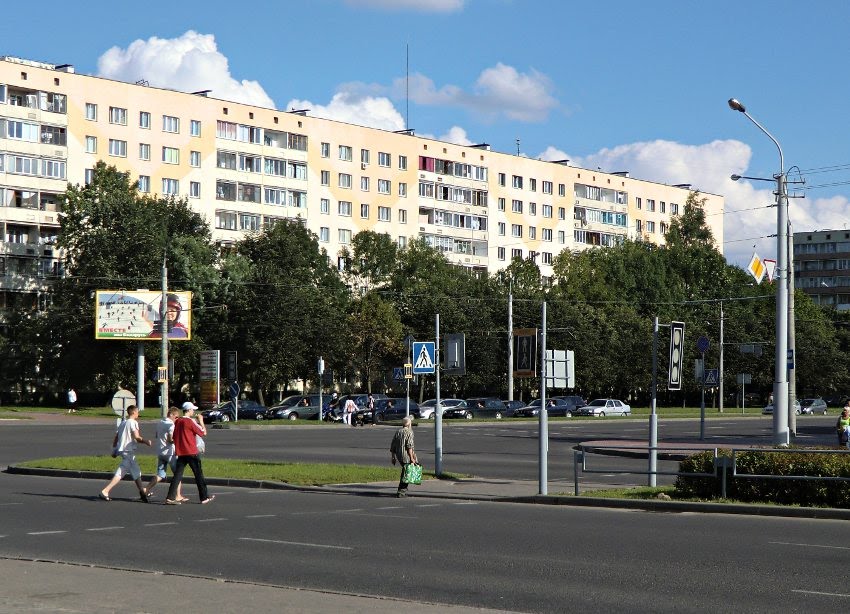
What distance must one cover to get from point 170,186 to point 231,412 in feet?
103

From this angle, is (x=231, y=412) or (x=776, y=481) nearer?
(x=776, y=481)

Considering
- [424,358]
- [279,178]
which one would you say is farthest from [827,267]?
[424,358]

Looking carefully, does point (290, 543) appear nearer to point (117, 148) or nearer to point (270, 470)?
point (270, 470)

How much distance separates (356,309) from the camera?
9019 centimetres

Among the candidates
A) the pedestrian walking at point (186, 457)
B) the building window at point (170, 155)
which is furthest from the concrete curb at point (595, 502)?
the building window at point (170, 155)

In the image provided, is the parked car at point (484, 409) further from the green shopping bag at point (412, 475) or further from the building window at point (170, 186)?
the green shopping bag at point (412, 475)

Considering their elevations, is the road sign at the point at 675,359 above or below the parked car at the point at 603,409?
above

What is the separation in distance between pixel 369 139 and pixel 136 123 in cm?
2233

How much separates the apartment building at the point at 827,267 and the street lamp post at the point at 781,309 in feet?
552

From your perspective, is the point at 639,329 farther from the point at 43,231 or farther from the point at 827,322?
the point at 43,231

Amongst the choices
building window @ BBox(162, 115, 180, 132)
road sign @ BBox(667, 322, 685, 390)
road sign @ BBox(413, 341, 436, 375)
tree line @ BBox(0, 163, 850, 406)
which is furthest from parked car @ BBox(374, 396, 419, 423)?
road sign @ BBox(667, 322, 685, 390)

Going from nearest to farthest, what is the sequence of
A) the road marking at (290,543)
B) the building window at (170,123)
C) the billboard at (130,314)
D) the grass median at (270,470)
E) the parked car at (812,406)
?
the road marking at (290,543), the grass median at (270,470), the billboard at (130,314), the building window at (170,123), the parked car at (812,406)

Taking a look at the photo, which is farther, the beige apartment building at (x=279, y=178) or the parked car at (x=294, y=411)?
the beige apartment building at (x=279, y=178)

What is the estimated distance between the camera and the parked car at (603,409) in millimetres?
78938
